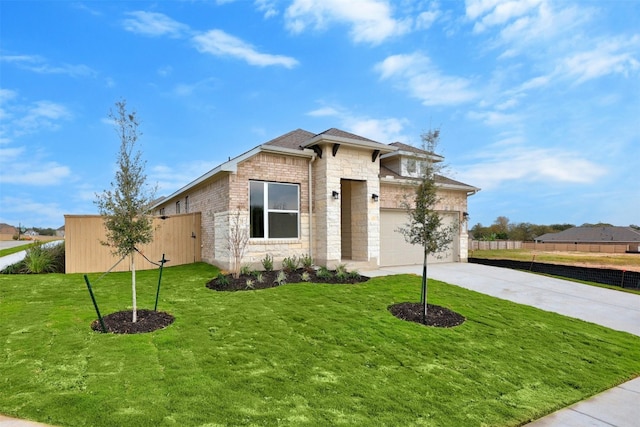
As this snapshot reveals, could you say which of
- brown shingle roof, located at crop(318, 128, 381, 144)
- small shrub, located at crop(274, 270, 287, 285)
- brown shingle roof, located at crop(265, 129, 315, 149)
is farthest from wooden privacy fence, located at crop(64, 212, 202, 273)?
brown shingle roof, located at crop(318, 128, 381, 144)

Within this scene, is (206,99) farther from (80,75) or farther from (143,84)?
(80,75)

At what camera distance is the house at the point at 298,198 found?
10742 mm

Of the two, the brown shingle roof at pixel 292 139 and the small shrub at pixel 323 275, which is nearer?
the small shrub at pixel 323 275

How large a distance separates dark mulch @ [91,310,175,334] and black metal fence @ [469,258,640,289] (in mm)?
14951

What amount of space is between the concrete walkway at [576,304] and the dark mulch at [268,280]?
1.65 m

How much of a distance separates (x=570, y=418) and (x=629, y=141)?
623 inches

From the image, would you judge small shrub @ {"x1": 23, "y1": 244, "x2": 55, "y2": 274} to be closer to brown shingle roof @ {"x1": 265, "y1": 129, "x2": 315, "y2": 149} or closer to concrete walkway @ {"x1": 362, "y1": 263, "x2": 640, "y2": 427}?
brown shingle roof @ {"x1": 265, "y1": 129, "x2": 315, "y2": 149}

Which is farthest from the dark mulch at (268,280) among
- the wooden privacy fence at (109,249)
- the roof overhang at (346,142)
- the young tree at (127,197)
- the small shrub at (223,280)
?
the roof overhang at (346,142)

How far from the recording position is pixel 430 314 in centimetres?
703

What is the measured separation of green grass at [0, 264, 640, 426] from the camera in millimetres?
3389

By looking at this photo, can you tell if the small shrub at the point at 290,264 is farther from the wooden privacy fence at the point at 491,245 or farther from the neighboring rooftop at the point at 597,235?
the neighboring rooftop at the point at 597,235

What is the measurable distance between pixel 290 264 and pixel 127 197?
19.2ft

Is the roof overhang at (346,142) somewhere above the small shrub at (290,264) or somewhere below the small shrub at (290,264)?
above

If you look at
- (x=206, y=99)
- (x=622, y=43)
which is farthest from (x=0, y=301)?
(x=622, y=43)
